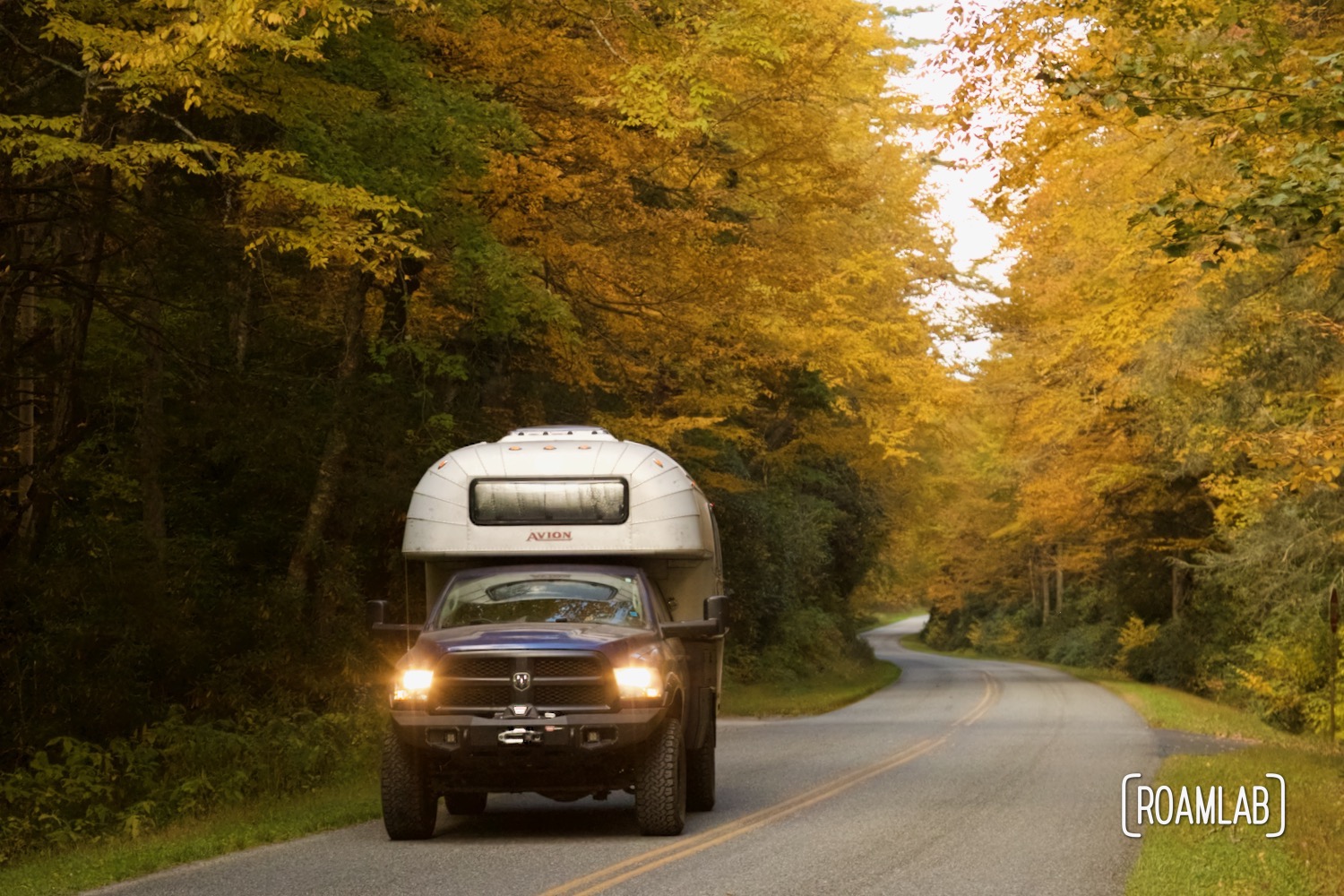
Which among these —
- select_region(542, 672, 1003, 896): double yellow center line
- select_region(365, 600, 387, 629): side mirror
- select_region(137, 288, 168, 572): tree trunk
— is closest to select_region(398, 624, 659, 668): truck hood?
select_region(365, 600, 387, 629): side mirror

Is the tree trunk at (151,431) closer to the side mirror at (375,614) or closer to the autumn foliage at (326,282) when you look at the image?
the autumn foliage at (326,282)

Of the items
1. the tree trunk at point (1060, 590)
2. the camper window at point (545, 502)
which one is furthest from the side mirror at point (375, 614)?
the tree trunk at point (1060, 590)

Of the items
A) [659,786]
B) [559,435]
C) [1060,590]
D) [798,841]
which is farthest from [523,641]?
Result: [1060,590]

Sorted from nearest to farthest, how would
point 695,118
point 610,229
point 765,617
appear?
point 695,118 → point 610,229 → point 765,617

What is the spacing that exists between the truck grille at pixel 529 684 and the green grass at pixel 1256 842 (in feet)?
13.5

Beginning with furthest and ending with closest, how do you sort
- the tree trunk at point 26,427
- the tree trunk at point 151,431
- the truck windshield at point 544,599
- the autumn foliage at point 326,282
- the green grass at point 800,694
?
the green grass at point 800,694
the tree trunk at point 151,431
the tree trunk at point 26,427
the autumn foliage at point 326,282
the truck windshield at point 544,599

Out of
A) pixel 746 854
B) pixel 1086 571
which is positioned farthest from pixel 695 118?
pixel 1086 571

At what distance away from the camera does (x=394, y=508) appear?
72.6 feet

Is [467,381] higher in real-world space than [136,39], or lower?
lower

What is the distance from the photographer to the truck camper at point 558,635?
12.1 m

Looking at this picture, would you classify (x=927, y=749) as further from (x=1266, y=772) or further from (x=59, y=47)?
(x=59, y=47)

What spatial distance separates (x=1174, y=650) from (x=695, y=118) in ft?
100

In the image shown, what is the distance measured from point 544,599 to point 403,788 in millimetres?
1986

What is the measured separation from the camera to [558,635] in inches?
487
